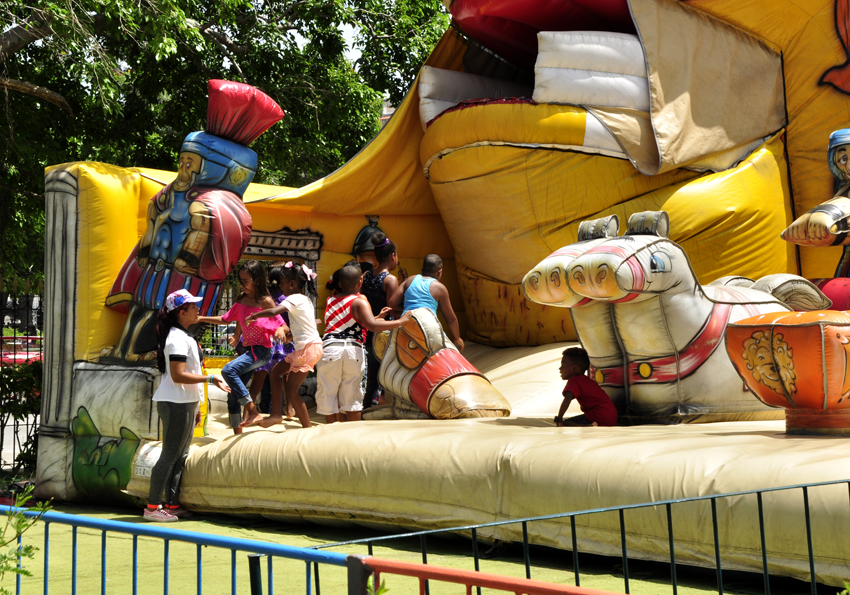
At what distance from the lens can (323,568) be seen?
359 cm

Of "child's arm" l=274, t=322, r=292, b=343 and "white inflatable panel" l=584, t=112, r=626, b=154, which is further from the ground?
"white inflatable panel" l=584, t=112, r=626, b=154

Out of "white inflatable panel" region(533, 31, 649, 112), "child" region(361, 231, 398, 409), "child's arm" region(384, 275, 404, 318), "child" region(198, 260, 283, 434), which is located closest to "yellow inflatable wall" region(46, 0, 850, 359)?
"white inflatable panel" region(533, 31, 649, 112)

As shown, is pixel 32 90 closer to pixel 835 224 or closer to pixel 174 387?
pixel 174 387

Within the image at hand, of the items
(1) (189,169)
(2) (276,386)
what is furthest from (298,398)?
(1) (189,169)

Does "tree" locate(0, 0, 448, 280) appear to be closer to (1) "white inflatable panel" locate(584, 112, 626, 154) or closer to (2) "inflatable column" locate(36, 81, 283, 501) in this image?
(2) "inflatable column" locate(36, 81, 283, 501)

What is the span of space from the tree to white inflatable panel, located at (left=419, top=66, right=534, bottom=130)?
8.34 feet

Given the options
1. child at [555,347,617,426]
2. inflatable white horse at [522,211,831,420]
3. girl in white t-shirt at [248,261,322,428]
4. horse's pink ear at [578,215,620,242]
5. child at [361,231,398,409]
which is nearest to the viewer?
inflatable white horse at [522,211,831,420]

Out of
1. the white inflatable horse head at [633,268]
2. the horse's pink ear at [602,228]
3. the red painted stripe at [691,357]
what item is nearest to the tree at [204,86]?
the horse's pink ear at [602,228]

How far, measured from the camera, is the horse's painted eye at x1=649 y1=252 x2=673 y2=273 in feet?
14.7

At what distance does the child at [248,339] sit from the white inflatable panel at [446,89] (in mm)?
2298

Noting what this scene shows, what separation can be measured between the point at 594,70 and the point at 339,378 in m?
2.90

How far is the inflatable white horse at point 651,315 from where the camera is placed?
14.6 feet

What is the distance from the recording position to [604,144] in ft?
21.7

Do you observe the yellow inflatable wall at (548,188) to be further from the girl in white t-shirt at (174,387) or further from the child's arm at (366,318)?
the child's arm at (366,318)
